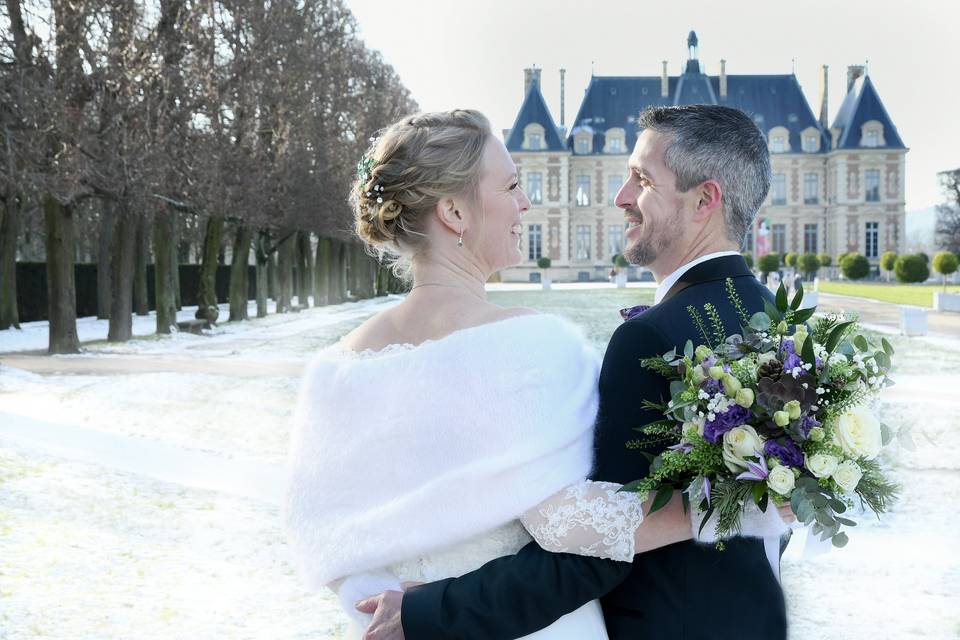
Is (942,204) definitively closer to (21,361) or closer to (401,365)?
(21,361)

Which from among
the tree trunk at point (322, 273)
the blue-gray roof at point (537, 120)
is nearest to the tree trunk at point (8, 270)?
the tree trunk at point (322, 273)

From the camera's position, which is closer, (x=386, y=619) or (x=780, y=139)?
(x=386, y=619)

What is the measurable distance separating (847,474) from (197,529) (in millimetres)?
4777

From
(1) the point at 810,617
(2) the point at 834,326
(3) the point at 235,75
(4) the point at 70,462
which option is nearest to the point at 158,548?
(4) the point at 70,462

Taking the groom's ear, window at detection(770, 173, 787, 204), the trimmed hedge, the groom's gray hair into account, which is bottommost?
the trimmed hedge

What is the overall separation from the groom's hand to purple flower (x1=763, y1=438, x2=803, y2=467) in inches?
27.1

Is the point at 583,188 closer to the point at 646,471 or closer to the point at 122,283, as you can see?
the point at 122,283

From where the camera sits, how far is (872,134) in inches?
2450

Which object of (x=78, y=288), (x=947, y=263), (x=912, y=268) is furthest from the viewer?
(x=912, y=268)

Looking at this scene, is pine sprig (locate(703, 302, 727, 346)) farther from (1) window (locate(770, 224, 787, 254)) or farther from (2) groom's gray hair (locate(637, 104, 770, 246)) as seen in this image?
(1) window (locate(770, 224, 787, 254))

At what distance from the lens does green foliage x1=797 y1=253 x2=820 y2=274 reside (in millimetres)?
52631

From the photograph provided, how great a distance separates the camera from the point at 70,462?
305 inches

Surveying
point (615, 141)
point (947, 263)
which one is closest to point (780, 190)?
point (615, 141)

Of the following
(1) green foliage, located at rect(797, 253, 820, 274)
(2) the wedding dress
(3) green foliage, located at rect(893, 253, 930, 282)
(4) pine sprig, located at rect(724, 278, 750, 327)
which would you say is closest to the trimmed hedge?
(2) the wedding dress
